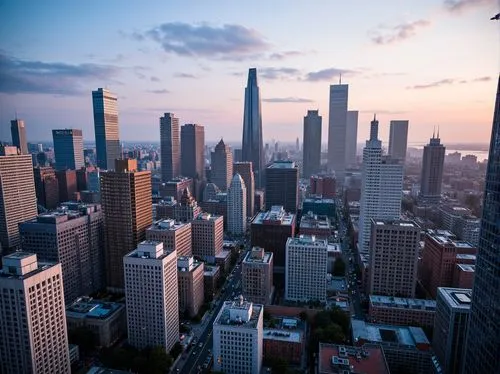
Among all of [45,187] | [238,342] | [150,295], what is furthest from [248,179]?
[238,342]

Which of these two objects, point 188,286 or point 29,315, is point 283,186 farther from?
point 29,315

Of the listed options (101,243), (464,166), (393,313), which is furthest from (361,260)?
(464,166)

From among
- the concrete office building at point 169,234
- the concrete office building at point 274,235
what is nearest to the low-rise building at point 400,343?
the concrete office building at point 274,235

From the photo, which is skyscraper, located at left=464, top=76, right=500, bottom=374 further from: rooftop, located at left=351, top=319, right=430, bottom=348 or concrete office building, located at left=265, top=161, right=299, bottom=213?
concrete office building, located at left=265, top=161, right=299, bottom=213

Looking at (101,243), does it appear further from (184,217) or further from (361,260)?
(361,260)

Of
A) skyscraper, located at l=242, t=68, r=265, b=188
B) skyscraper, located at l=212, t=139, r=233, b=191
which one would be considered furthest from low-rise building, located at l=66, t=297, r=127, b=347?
skyscraper, located at l=242, t=68, r=265, b=188
